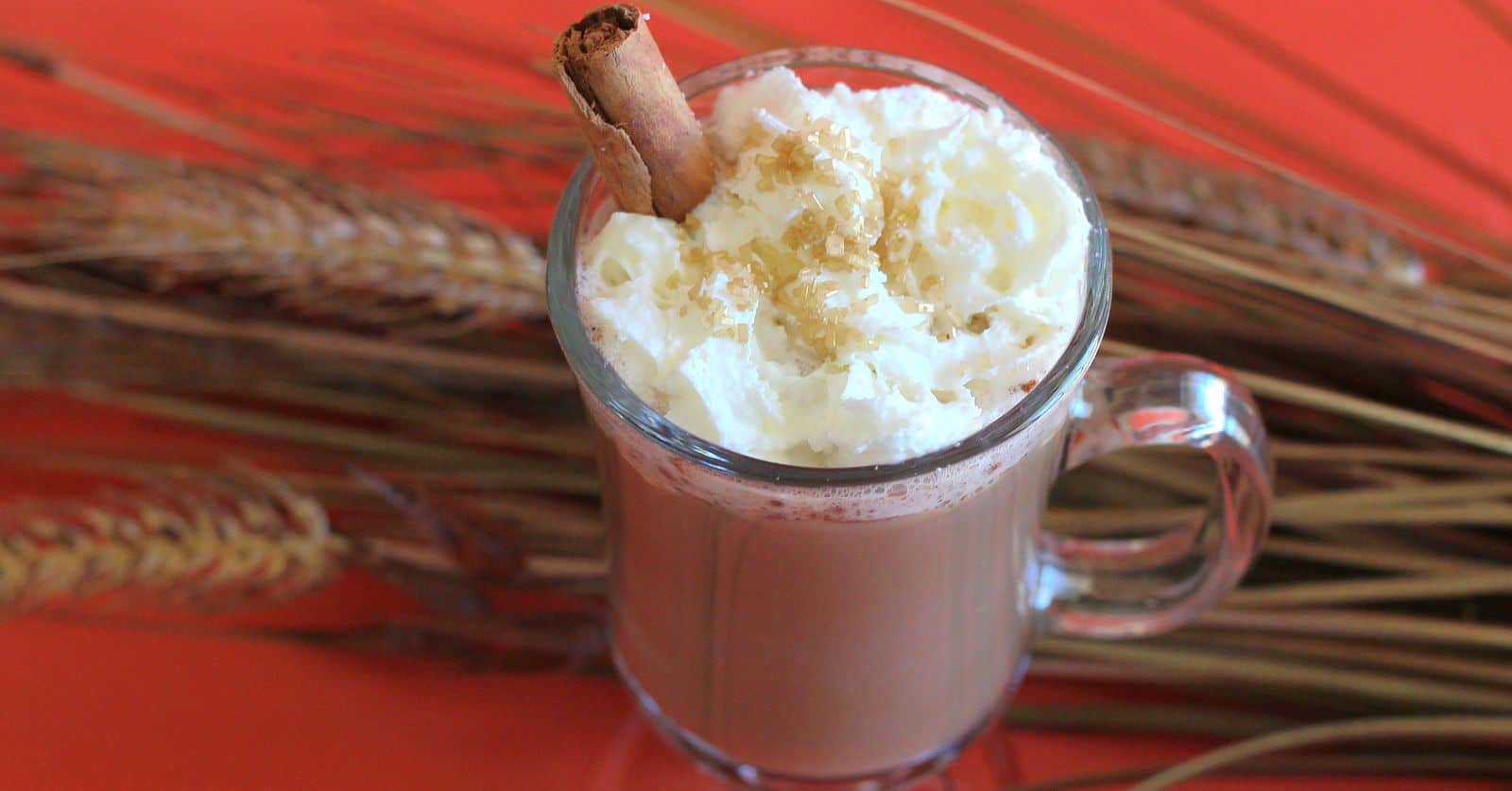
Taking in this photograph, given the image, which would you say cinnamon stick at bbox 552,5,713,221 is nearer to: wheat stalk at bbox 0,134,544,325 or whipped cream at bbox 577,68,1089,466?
whipped cream at bbox 577,68,1089,466

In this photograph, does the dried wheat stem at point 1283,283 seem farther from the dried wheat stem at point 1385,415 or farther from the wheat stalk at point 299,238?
the wheat stalk at point 299,238

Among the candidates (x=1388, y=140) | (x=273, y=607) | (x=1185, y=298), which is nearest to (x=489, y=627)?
(x=273, y=607)

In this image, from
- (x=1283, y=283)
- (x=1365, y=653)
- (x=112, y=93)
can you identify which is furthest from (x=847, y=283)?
(x=112, y=93)

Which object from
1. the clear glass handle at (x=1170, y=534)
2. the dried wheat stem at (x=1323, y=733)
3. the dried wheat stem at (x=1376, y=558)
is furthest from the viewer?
the dried wheat stem at (x=1376, y=558)

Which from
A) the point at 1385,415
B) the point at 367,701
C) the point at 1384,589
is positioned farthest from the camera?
the point at 367,701

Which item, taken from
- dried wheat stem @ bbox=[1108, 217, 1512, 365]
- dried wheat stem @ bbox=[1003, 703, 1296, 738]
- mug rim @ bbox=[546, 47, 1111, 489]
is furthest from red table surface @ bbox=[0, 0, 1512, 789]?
mug rim @ bbox=[546, 47, 1111, 489]

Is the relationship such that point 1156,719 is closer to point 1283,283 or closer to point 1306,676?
point 1306,676

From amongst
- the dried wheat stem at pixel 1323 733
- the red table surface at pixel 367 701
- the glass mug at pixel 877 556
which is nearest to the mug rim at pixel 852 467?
the glass mug at pixel 877 556
